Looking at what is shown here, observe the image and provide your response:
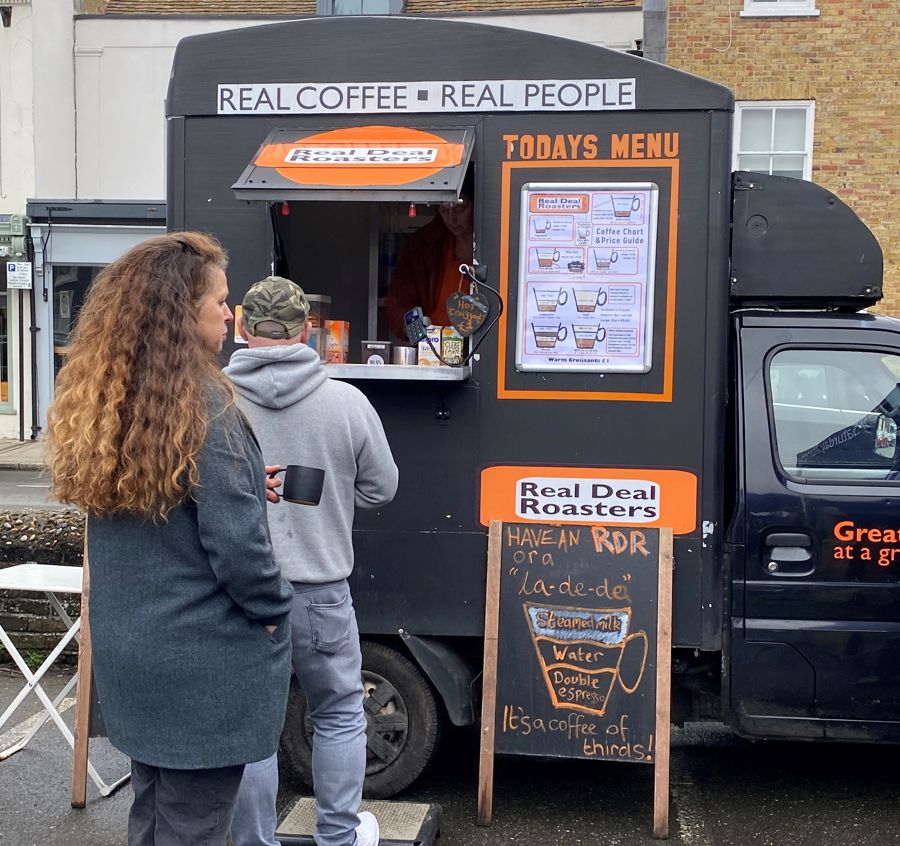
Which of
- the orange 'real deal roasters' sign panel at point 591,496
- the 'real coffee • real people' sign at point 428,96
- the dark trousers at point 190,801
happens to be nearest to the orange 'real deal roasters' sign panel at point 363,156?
the 'real coffee • real people' sign at point 428,96

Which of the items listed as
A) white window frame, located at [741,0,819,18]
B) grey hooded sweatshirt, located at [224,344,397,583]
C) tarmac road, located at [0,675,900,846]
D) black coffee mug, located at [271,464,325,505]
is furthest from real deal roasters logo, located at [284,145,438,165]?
white window frame, located at [741,0,819,18]

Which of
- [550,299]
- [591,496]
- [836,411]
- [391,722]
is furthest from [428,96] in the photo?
[391,722]

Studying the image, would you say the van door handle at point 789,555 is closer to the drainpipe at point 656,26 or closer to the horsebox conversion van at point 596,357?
the horsebox conversion van at point 596,357

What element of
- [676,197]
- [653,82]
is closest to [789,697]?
[676,197]

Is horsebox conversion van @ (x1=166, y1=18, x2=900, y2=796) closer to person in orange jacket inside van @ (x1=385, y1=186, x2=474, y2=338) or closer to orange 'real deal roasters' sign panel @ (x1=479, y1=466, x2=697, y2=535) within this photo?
orange 'real deal roasters' sign panel @ (x1=479, y1=466, x2=697, y2=535)

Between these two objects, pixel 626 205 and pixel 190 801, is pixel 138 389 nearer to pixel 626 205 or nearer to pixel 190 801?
pixel 190 801

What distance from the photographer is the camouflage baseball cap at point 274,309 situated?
130 inches

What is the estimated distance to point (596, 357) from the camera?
4.00 metres

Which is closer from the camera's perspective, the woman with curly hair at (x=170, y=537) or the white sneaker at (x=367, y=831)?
the woman with curly hair at (x=170, y=537)

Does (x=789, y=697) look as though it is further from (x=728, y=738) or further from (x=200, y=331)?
(x=200, y=331)

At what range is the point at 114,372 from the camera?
91.1 inches

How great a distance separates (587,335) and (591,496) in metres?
0.62

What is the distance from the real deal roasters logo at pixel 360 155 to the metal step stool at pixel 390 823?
2415mm

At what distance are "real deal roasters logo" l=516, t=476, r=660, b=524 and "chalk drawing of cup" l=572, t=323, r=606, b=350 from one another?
0.52m
